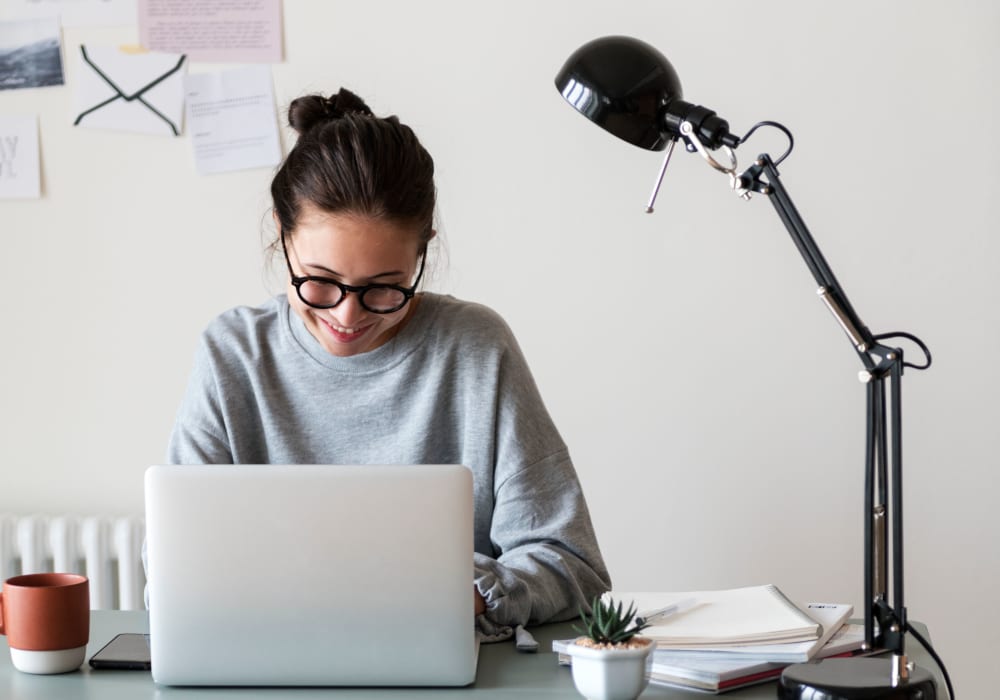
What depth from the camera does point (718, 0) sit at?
76.8 inches

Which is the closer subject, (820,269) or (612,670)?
(612,670)

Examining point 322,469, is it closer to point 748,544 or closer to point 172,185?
point 748,544

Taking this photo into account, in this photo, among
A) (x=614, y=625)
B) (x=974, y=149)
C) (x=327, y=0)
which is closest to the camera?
(x=614, y=625)

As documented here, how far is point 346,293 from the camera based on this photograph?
1305mm

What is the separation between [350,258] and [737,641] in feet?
1.95

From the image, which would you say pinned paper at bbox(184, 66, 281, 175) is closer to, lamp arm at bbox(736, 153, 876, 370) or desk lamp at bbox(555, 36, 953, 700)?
desk lamp at bbox(555, 36, 953, 700)

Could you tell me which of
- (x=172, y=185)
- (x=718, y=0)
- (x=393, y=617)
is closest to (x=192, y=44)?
(x=172, y=185)

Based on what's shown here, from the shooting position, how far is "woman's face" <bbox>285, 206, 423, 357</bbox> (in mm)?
Answer: 1302

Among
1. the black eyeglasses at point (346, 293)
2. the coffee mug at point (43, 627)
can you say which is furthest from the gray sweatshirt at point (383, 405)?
the coffee mug at point (43, 627)

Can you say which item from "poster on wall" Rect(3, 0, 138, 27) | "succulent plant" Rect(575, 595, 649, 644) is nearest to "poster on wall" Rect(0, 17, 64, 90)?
"poster on wall" Rect(3, 0, 138, 27)

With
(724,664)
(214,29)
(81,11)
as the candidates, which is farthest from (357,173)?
(81,11)

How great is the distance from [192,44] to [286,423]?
998mm

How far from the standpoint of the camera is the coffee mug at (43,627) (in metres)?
1.04

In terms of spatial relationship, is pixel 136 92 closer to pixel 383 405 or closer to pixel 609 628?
pixel 383 405
